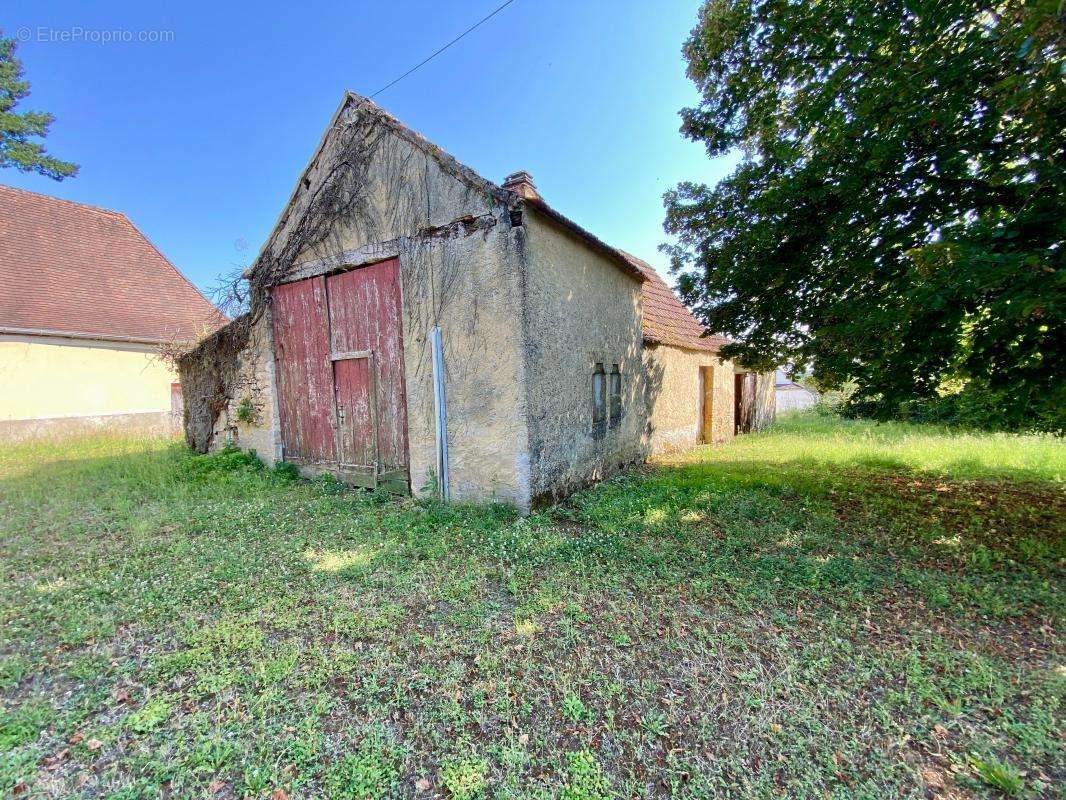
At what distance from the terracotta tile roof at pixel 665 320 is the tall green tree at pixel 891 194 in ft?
9.45

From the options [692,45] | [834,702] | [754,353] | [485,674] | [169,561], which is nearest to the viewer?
[834,702]

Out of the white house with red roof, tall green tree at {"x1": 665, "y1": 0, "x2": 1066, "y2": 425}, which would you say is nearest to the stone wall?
the white house with red roof

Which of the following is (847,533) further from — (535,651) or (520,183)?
(520,183)

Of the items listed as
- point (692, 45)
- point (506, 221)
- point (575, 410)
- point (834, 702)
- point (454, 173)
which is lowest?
point (834, 702)

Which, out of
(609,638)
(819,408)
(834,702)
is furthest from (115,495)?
(819,408)

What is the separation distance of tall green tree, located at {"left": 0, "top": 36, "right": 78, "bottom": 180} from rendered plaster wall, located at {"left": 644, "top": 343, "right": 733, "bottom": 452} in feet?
77.1

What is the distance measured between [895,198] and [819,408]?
59.1 feet

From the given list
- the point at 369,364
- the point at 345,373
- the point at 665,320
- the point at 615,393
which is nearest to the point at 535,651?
the point at 369,364

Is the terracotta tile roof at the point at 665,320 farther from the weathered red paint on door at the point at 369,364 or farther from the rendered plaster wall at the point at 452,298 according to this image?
the weathered red paint on door at the point at 369,364

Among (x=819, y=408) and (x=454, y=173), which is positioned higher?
(x=454, y=173)

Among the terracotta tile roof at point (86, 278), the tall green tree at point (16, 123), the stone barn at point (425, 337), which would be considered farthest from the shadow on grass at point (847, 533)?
the tall green tree at point (16, 123)

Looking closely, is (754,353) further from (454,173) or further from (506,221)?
(454,173)

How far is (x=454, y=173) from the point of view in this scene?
5953 millimetres

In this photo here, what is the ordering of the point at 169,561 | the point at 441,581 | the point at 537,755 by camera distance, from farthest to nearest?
the point at 169,561, the point at 441,581, the point at 537,755
